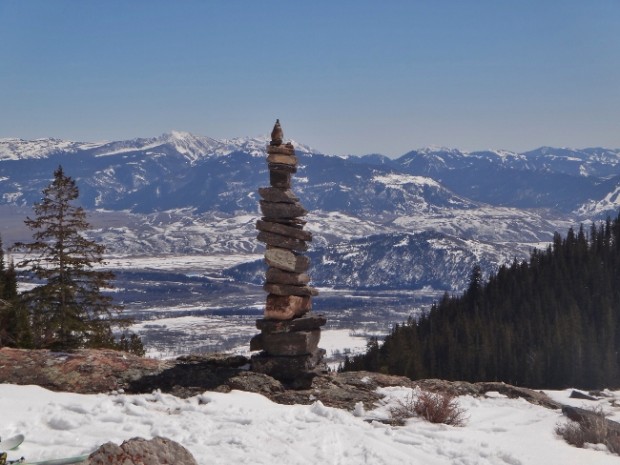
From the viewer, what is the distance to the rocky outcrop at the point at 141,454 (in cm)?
1207

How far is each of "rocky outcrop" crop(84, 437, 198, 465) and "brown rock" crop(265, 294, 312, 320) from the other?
12.6m

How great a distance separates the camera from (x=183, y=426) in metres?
17.6

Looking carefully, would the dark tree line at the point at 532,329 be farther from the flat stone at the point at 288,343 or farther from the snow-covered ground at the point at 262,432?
the snow-covered ground at the point at 262,432

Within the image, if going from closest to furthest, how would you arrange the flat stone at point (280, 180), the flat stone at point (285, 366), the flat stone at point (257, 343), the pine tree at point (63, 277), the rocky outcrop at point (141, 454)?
the rocky outcrop at point (141, 454), the flat stone at point (285, 366), the flat stone at point (257, 343), the flat stone at point (280, 180), the pine tree at point (63, 277)

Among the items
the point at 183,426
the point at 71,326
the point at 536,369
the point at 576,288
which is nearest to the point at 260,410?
the point at 183,426

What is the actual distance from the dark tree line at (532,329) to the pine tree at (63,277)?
4740cm

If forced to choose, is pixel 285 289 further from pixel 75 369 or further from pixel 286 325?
pixel 75 369

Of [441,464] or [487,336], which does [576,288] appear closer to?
[487,336]

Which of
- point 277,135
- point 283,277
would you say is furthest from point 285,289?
point 277,135

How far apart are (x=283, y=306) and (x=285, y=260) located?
5.69ft

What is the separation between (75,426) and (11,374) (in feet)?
20.3

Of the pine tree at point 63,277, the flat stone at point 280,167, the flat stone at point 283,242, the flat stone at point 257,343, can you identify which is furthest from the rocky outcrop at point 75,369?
the flat stone at point 280,167

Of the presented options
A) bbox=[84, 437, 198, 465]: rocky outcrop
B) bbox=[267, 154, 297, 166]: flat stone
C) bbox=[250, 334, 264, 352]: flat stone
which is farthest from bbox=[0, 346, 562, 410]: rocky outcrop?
bbox=[84, 437, 198, 465]: rocky outcrop

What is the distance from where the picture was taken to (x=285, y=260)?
85.9ft
